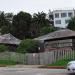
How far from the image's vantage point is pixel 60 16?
455 feet

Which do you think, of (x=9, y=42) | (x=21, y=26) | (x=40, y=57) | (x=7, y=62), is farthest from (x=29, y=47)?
(x=21, y=26)

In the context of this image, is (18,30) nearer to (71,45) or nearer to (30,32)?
(30,32)

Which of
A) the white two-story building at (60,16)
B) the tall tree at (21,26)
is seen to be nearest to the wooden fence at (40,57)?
the tall tree at (21,26)

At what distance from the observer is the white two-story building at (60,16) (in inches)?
5325

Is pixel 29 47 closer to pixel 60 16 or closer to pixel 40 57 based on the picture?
pixel 40 57

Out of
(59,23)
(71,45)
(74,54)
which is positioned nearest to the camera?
(74,54)

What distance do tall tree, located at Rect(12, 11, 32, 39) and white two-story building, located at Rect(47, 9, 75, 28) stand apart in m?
38.2

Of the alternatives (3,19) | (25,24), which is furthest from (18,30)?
(3,19)

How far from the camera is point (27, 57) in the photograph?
4309cm

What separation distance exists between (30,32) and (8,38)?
24636mm

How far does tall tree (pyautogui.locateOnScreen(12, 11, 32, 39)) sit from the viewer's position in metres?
92.8

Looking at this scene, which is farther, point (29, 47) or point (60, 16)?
point (60, 16)

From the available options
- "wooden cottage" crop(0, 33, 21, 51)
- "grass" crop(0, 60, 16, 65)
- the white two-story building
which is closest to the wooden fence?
"grass" crop(0, 60, 16, 65)

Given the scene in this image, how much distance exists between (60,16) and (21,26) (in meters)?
48.2
